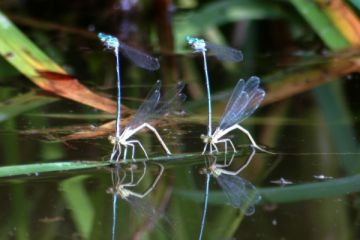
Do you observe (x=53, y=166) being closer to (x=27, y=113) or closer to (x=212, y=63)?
(x=27, y=113)

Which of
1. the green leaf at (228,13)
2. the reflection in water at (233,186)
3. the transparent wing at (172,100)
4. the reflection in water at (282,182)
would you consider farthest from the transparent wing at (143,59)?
the green leaf at (228,13)

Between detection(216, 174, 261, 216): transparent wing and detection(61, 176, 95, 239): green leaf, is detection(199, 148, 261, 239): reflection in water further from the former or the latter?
detection(61, 176, 95, 239): green leaf

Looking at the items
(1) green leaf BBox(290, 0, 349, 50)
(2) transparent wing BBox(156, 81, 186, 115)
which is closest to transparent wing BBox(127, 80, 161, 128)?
(2) transparent wing BBox(156, 81, 186, 115)

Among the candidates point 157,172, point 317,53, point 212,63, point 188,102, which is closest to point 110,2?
point 212,63

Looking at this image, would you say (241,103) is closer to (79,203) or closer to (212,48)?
(212,48)

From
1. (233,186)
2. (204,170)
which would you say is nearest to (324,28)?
(204,170)
